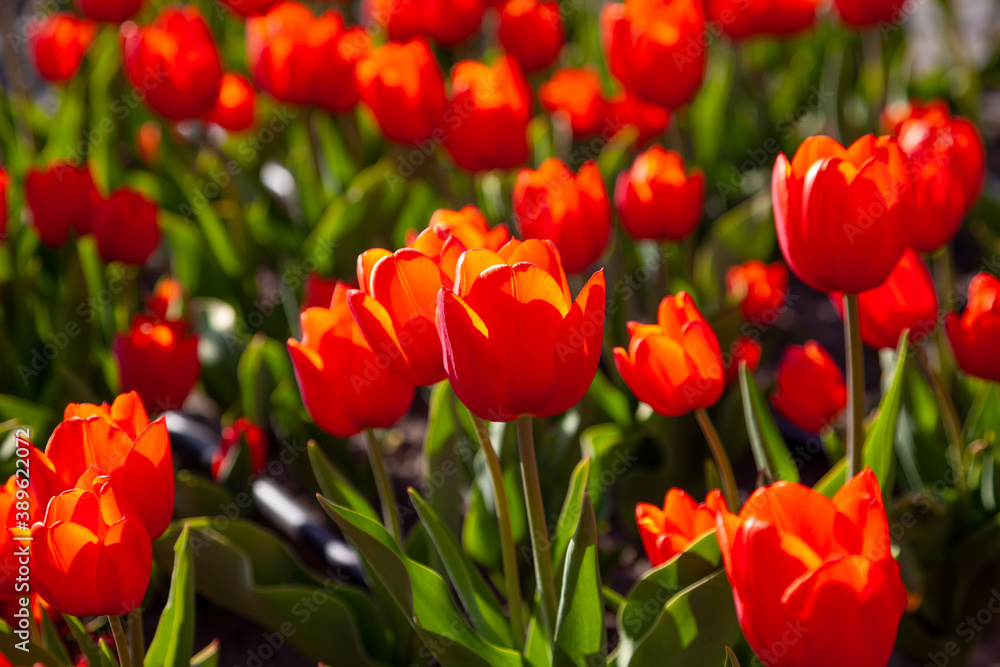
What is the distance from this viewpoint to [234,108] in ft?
6.01

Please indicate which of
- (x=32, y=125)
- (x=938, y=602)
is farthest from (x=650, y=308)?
(x=32, y=125)

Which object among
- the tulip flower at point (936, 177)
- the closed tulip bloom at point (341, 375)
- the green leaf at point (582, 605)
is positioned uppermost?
the tulip flower at point (936, 177)

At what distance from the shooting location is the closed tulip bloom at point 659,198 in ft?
4.25

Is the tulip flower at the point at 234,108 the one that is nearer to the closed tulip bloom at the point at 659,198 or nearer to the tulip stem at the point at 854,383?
the closed tulip bloom at the point at 659,198

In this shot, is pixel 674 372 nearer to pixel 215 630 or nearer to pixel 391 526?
pixel 391 526

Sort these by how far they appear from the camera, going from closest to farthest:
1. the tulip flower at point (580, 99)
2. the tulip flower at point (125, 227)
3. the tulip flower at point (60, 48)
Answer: the tulip flower at point (125, 227), the tulip flower at point (580, 99), the tulip flower at point (60, 48)

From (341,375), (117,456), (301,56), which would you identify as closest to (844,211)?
(341,375)

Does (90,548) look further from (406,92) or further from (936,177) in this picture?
(406,92)

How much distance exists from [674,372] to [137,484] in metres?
0.43

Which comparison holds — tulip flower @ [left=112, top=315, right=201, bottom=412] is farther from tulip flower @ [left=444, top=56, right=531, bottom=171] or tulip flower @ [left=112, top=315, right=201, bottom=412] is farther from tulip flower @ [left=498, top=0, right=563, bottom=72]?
tulip flower @ [left=498, top=0, right=563, bottom=72]

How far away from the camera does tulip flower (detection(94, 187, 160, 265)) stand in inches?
54.9

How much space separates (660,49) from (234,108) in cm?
80

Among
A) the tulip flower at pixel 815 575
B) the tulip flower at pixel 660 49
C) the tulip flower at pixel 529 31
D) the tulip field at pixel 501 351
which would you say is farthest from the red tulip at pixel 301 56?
the tulip flower at pixel 815 575

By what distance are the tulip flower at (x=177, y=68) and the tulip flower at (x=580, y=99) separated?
0.59m
